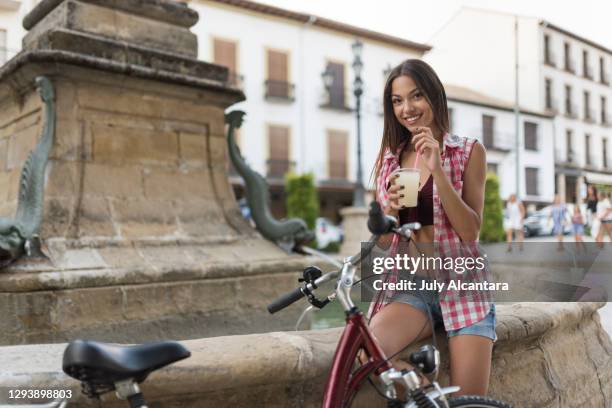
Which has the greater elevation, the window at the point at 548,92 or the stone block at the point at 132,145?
the window at the point at 548,92

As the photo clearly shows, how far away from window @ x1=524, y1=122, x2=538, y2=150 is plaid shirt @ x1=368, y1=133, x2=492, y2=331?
3479cm

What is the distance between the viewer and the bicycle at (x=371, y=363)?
1599 millimetres

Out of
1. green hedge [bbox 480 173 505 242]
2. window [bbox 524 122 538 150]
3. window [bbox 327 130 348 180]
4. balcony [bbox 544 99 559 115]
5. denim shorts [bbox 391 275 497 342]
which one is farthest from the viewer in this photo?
window [bbox 524 122 538 150]

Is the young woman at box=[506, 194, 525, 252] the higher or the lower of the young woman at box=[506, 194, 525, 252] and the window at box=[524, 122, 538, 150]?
the lower

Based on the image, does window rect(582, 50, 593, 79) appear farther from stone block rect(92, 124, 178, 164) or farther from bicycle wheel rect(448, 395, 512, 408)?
bicycle wheel rect(448, 395, 512, 408)

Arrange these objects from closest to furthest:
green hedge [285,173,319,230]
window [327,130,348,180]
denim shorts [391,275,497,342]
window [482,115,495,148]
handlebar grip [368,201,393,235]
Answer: handlebar grip [368,201,393,235], denim shorts [391,275,497,342], green hedge [285,173,319,230], window [327,130,348,180], window [482,115,495,148]

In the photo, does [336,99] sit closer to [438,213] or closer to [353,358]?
[438,213]

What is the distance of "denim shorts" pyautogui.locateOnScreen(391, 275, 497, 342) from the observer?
193 cm

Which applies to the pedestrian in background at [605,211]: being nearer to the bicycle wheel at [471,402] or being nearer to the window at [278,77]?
the bicycle wheel at [471,402]

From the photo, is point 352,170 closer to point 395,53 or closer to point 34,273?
point 395,53

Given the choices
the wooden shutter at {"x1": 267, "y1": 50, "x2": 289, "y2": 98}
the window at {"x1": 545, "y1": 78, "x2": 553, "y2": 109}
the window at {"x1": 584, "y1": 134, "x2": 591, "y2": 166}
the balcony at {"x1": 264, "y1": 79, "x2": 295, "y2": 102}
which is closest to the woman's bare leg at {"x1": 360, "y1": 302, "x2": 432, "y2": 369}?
the window at {"x1": 584, "y1": 134, "x2": 591, "y2": 166}

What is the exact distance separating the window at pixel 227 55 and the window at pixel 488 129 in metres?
14.8

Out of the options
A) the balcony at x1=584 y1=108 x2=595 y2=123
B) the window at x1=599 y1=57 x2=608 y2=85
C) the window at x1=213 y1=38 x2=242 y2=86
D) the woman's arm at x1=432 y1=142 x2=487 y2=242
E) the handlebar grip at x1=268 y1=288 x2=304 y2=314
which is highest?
the window at x1=213 y1=38 x2=242 y2=86

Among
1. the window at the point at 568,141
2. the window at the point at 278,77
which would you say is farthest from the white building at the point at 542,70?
the window at the point at 278,77
